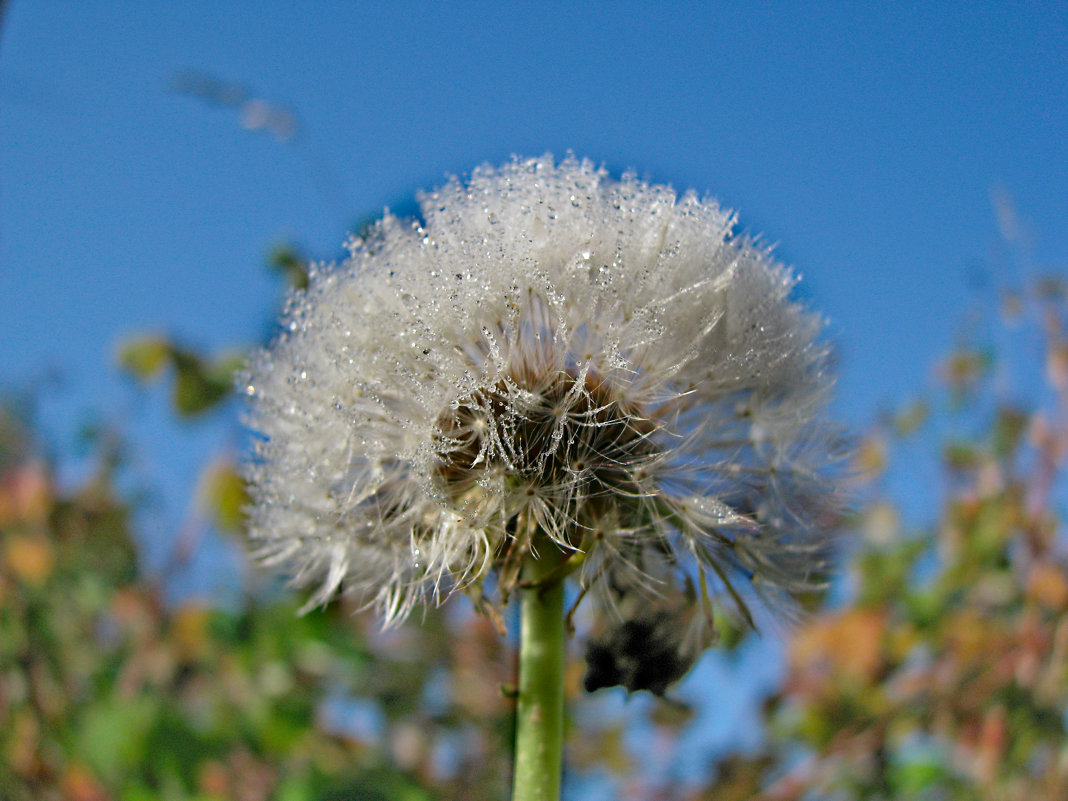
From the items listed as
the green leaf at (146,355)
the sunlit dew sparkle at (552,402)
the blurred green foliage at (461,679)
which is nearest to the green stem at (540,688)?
the sunlit dew sparkle at (552,402)

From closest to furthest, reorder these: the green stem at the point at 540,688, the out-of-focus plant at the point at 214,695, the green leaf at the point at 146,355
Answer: the green stem at the point at 540,688 < the out-of-focus plant at the point at 214,695 < the green leaf at the point at 146,355

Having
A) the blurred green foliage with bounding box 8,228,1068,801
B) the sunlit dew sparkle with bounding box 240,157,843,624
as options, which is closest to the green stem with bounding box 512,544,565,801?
the sunlit dew sparkle with bounding box 240,157,843,624

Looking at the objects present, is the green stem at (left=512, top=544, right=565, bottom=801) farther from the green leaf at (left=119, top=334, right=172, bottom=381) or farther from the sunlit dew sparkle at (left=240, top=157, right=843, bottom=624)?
the green leaf at (left=119, top=334, right=172, bottom=381)

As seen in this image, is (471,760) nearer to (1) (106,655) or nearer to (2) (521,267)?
(1) (106,655)

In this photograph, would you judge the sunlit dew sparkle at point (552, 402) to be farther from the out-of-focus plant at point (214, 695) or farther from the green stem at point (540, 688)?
the out-of-focus plant at point (214, 695)

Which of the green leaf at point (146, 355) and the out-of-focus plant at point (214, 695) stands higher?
the green leaf at point (146, 355)

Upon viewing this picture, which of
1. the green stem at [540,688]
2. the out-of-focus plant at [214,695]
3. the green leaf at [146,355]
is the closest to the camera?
the green stem at [540,688]

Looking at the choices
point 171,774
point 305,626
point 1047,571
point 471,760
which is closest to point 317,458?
point 305,626
